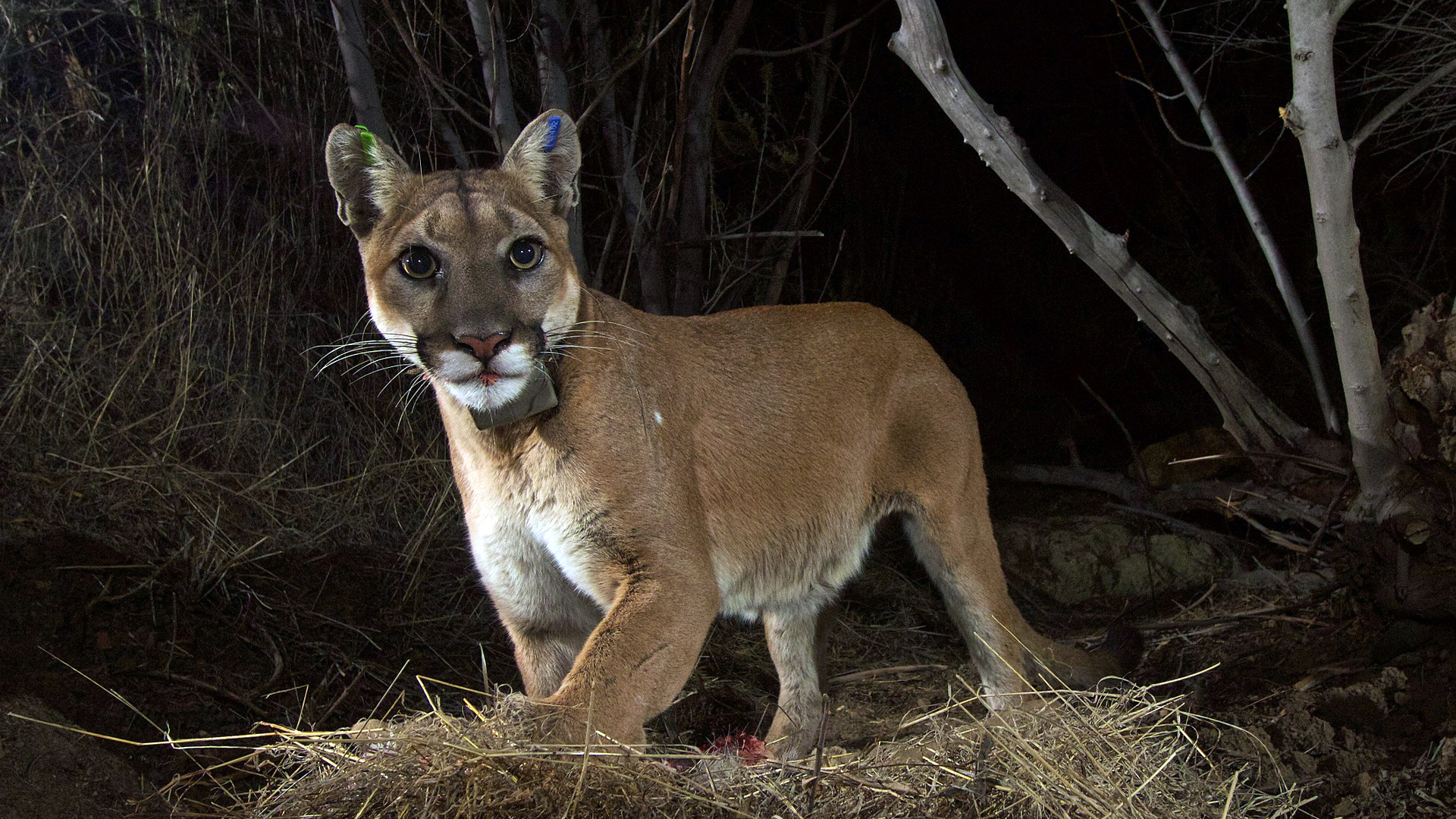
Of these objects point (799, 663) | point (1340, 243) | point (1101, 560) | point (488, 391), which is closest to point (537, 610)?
point (488, 391)

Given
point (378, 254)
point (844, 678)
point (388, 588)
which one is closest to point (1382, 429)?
point (844, 678)

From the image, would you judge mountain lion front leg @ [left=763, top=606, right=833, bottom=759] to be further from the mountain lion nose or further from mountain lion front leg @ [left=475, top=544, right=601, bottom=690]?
the mountain lion nose

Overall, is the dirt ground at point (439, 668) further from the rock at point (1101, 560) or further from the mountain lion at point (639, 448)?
the mountain lion at point (639, 448)

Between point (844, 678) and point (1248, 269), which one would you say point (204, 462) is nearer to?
point (844, 678)

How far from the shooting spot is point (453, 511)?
5039mm

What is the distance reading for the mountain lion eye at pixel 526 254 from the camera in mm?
3148

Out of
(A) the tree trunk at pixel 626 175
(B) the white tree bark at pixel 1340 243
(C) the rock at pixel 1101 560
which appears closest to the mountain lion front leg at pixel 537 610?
(A) the tree trunk at pixel 626 175

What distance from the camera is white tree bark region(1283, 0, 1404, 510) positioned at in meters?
3.82

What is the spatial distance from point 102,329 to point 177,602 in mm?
1587

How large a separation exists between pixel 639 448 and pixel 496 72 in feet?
6.38

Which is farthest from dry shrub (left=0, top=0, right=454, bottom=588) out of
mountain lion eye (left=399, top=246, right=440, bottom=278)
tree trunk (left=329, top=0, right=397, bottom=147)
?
mountain lion eye (left=399, top=246, right=440, bottom=278)

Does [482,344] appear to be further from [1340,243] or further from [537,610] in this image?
[1340,243]

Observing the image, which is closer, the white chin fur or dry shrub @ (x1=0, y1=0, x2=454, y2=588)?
the white chin fur

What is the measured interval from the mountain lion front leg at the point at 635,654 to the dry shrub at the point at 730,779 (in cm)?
14
